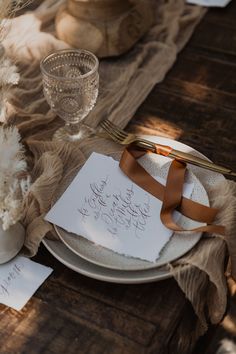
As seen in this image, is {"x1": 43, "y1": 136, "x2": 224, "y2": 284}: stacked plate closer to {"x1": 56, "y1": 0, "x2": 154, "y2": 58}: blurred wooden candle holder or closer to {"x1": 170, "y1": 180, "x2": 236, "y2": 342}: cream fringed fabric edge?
{"x1": 170, "y1": 180, "x2": 236, "y2": 342}: cream fringed fabric edge

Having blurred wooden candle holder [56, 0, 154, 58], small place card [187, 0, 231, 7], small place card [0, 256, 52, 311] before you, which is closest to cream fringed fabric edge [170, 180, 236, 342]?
small place card [0, 256, 52, 311]

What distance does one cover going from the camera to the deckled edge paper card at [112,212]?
2.43 feet

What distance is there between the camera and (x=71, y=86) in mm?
898

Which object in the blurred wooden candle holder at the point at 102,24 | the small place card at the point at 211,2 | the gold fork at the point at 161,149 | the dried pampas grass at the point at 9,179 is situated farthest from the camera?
the small place card at the point at 211,2

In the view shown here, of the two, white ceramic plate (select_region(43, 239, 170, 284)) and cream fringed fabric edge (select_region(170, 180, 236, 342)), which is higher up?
white ceramic plate (select_region(43, 239, 170, 284))

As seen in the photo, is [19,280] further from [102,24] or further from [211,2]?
[211,2]

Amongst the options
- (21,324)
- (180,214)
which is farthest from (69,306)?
(180,214)

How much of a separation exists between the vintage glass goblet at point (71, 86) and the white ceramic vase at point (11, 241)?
0.24 m

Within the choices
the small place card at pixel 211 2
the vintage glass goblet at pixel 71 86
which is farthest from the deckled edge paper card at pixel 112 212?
the small place card at pixel 211 2

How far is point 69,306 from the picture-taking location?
0.73 m

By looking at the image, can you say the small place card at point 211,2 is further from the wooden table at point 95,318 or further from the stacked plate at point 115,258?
the wooden table at point 95,318

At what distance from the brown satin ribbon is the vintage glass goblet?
5.2 inches

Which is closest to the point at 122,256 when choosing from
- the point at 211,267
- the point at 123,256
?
the point at 123,256

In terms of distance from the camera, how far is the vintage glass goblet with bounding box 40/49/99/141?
2.95 ft
